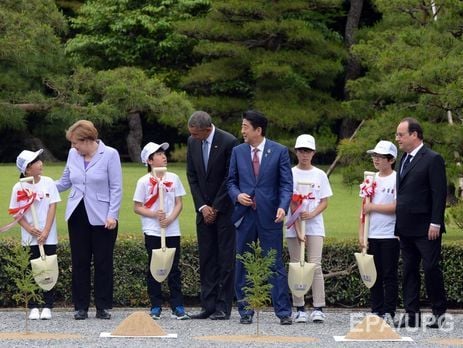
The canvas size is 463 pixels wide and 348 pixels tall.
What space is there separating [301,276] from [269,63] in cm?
1747

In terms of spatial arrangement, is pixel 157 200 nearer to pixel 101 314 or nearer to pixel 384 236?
pixel 101 314

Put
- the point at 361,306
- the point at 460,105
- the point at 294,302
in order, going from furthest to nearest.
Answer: the point at 460,105 < the point at 361,306 < the point at 294,302

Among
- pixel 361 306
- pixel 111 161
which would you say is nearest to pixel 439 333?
pixel 361 306

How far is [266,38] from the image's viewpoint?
28156 mm

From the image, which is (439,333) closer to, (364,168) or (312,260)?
(312,260)

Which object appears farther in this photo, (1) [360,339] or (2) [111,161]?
(2) [111,161]

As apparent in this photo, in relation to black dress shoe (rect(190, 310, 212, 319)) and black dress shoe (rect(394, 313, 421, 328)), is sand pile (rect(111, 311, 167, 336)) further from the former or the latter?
black dress shoe (rect(394, 313, 421, 328))

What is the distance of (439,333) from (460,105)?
3687mm

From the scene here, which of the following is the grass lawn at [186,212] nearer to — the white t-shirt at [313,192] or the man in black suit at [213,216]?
the man in black suit at [213,216]

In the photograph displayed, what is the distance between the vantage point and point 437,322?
10008mm

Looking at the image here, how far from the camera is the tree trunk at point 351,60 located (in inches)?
1234

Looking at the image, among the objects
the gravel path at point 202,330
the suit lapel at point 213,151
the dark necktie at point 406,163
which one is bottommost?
the gravel path at point 202,330

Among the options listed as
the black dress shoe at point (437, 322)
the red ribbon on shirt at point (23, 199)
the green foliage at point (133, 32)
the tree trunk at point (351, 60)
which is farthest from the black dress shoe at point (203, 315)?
the tree trunk at point (351, 60)

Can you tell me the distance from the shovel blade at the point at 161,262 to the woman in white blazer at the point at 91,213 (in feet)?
1.51
